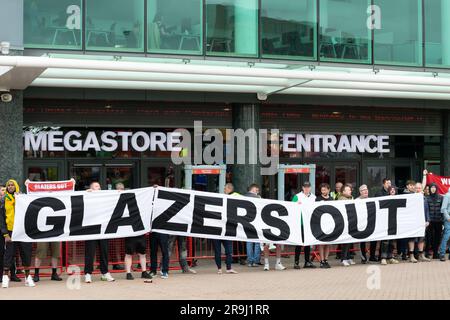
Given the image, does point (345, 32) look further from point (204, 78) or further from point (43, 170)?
point (43, 170)

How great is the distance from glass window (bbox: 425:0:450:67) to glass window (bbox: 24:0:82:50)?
1004 centimetres

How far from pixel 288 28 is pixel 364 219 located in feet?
18.9

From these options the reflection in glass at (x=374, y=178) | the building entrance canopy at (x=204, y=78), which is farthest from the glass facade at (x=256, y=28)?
the reflection in glass at (x=374, y=178)

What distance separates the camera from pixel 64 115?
19125 mm

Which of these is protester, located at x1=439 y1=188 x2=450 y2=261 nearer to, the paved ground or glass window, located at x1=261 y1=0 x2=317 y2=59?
the paved ground

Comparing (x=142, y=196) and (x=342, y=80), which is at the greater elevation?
(x=342, y=80)

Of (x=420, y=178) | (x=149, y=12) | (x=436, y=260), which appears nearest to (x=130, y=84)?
(x=149, y=12)

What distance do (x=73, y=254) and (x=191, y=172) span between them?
209 inches

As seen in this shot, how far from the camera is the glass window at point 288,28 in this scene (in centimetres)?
2008

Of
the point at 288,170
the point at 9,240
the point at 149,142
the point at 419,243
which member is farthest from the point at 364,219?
the point at 9,240

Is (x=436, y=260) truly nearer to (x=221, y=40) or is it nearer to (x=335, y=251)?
(x=335, y=251)

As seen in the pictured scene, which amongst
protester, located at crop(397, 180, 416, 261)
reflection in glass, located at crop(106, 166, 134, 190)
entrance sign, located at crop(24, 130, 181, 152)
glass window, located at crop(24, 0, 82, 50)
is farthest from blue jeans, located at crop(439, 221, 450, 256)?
glass window, located at crop(24, 0, 82, 50)

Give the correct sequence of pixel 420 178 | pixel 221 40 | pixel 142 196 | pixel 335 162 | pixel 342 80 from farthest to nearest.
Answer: pixel 420 178
pixel 335 162
pixel 221 40
pixel 342 80
pixel 142 196

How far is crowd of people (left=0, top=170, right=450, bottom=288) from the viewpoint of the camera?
1473 centimetres
